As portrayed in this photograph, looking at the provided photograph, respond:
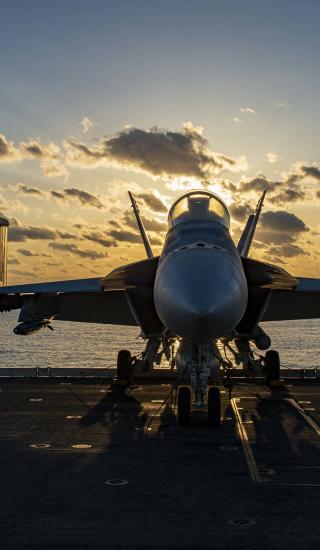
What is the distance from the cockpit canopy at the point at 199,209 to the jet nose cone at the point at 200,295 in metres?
3.37

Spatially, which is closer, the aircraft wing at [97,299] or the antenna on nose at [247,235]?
the aircraft wing at [97,299]

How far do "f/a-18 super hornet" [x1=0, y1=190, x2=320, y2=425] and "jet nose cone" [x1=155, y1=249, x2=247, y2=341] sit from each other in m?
0.02

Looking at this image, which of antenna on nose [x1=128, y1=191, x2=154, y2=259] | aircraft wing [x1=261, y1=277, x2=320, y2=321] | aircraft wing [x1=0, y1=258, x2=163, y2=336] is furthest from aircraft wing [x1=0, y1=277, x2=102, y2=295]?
aircraft wing [x1=261, y1=277, x2=320, y2=321]

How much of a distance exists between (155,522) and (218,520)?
72 centimetres

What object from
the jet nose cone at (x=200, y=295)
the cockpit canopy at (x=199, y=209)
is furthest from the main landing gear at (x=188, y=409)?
the cockpit canopy at (x=199, y=209)

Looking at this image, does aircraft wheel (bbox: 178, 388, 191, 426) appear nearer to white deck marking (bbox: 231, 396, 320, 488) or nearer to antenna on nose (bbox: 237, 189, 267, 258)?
white deck marking (bbox: 231, 396, 320, 488)

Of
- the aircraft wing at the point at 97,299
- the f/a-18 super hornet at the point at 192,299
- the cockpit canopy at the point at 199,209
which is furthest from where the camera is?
the cockpit canopy at the point at 199,209

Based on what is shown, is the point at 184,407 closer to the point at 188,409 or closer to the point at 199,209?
the point at 188,409

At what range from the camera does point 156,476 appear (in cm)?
970

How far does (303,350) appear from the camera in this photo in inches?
3563

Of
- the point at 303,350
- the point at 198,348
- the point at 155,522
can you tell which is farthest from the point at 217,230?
the point at 303,350

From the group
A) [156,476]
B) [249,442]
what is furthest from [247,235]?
[156,476]

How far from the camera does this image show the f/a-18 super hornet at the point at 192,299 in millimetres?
11133

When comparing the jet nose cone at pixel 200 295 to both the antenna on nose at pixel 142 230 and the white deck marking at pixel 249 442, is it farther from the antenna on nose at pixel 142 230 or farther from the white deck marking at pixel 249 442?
the antenna on nose at pixel 142 230
